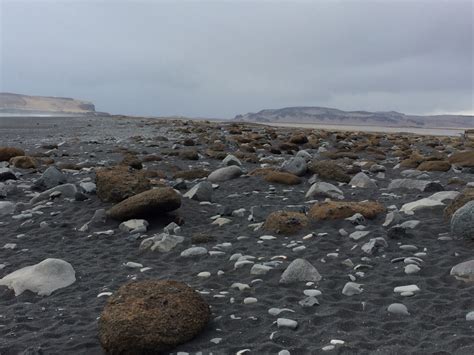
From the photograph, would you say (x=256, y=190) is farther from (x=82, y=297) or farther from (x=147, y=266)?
(x=82, y=297)

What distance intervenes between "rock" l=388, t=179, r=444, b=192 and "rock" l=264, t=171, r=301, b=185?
1.59 meters

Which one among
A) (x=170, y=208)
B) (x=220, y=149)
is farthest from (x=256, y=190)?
(x=220, y=149)

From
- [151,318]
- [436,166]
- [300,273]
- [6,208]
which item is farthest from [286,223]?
[436,166]

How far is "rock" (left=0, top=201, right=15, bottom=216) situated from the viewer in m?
7.01

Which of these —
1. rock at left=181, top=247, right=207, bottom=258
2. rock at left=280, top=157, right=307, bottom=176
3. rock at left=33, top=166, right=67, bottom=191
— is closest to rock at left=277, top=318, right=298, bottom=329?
rock at left=181, top=247, right=207, bottom=258

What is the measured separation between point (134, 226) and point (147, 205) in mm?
318

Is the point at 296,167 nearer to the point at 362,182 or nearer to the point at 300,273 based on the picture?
the point at 362,182

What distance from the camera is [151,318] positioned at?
3377 millimetres

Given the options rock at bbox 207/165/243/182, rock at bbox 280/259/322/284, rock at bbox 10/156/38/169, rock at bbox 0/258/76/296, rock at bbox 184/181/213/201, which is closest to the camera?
rock at bbox 280/259/322/284

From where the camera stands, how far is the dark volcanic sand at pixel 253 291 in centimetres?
332

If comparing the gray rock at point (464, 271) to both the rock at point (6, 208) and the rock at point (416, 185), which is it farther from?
the rock at point (6, 208)

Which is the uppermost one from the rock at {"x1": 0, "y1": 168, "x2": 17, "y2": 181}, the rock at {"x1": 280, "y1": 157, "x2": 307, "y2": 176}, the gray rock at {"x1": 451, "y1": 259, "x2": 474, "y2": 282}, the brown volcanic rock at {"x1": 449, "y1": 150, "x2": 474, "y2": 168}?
the brown volcanic rock at {"x1": 449, "y1": 150, "x2": 474, "y2": 168}

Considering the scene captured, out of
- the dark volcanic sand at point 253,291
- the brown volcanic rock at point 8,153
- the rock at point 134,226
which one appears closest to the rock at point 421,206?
the dark volcanic sand at point 253,291

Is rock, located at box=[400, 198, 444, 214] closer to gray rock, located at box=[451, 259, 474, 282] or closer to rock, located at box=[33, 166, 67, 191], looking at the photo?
gray rock, located at box=[451, 259, 474, 282]
